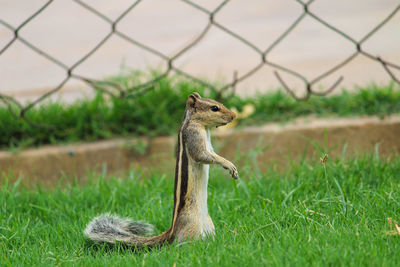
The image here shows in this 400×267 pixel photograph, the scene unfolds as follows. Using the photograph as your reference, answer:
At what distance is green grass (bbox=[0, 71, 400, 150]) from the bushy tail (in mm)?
1492

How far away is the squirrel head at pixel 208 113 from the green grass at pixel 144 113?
1637mm

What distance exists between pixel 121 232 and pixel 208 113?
2.17 feet

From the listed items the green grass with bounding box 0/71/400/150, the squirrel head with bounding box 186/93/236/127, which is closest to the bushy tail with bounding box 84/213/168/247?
the squirrel head with bounding box 186/93/236/127

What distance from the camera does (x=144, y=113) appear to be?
4.24m

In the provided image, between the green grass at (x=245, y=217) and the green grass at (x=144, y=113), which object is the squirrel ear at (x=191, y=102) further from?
the green grass at (x=144, y=113)

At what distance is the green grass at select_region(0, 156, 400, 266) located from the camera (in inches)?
86.6

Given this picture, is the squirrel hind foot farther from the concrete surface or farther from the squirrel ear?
the concrete surface

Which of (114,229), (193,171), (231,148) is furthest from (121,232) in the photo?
(231,148)

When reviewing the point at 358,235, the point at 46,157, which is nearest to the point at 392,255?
the point at 358,235

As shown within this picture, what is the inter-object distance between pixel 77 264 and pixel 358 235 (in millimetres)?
1110

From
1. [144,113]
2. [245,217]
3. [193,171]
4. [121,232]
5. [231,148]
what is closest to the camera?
[193,171]

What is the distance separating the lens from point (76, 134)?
423 cm

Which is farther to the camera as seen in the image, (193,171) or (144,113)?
(144,113)

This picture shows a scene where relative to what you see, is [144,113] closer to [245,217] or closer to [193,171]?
[245,217]
